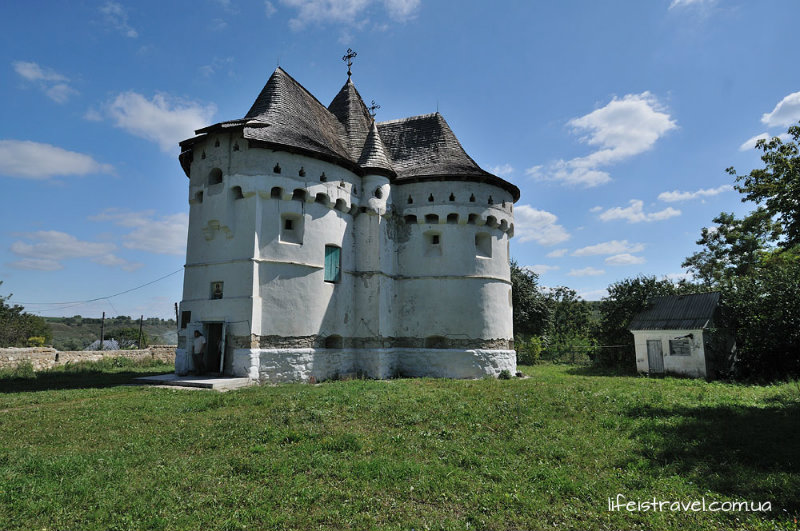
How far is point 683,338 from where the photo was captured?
72.8 feet

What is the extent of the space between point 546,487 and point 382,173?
15.8 metres

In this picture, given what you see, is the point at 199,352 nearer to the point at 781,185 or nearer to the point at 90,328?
the point at 781,185

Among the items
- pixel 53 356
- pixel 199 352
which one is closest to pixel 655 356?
pixel 199 352

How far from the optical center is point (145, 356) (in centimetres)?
2742

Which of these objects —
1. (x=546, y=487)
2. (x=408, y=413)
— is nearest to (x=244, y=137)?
(x=408, y=413)

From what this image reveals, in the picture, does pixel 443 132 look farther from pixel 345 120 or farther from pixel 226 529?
pixel 226 529

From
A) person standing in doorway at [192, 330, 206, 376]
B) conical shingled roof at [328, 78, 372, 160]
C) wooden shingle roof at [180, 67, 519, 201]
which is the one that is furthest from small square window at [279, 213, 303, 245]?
conical shingled roof at [328, 78, 372, 160]

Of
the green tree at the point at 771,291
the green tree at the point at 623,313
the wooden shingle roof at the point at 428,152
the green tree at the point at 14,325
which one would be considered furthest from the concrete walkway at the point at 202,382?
the green tree at the point at 14,325

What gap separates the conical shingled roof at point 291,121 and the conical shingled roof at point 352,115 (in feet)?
1.69

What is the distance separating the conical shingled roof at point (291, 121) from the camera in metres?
16.7

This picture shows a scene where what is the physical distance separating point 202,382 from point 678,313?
2279 cm

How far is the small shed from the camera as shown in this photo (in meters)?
21.4

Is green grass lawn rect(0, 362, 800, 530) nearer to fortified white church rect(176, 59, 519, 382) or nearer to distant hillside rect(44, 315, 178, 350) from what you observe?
fortified white church rect(176, 59, 519, 382)
